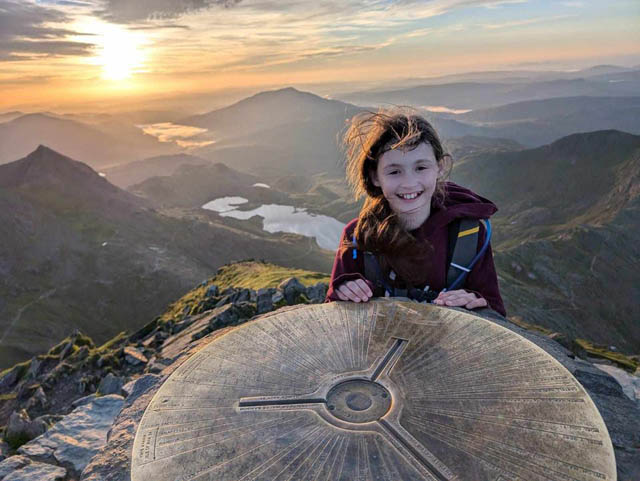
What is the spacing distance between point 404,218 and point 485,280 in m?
→ 1.48

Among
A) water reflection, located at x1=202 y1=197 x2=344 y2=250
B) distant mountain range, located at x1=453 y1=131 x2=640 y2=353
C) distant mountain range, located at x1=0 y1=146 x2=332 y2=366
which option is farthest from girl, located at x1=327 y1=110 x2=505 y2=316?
water reflection, located at x1=202 y1=197 x2=344 y2=250

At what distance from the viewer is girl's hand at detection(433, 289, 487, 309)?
600cm

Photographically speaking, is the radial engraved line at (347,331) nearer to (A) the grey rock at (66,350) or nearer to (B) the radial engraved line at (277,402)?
(B) the radial engraved line at (277,402)

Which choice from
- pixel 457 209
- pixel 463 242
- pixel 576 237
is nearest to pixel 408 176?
pixel 457 209

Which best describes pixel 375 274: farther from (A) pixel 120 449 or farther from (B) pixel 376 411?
(A) pixel 120 449

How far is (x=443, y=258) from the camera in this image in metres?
6.18

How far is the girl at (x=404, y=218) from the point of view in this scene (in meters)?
5.62

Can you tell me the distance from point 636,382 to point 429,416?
29.4 feet

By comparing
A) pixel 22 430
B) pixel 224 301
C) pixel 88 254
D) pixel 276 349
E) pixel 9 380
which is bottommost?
pixel 88 254

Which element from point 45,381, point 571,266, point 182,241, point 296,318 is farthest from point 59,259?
point 571,266

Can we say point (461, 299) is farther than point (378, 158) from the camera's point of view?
Yes

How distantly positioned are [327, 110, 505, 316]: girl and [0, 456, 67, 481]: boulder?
5362 millimetres

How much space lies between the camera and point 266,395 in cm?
468

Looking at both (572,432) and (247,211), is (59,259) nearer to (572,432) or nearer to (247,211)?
(247,211)
